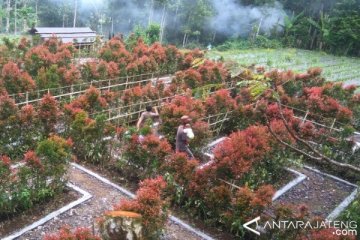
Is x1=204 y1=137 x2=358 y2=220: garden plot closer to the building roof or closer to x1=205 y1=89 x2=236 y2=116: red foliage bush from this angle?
x1=205 y1=89 x2=236 y2=116: red foliage bush

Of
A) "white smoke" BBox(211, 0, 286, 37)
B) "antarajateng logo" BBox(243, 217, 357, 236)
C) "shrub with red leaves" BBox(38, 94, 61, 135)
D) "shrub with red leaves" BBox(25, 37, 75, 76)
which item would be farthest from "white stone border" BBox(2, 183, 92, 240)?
"white smoke" BBox(211, 0, 286, 37)

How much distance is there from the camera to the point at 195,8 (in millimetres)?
32938

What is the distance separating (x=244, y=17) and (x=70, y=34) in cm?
2001

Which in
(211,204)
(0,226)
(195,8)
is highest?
(195,8)

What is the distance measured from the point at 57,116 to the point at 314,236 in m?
6.47

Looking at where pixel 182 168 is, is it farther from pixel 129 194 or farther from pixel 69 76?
pixel 69 76

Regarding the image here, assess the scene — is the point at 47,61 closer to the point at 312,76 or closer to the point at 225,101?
the point at 225,101

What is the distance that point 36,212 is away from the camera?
273 inches

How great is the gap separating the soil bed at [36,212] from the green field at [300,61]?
59.2 feet

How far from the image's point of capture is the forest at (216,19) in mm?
33469

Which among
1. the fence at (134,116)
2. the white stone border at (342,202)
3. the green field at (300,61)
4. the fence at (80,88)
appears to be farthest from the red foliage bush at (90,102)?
the green field at (300,61)

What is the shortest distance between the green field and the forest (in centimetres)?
239

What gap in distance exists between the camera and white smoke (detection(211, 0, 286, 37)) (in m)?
36.9

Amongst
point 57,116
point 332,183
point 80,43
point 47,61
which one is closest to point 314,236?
point 332,183
